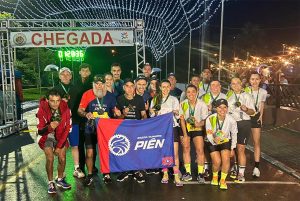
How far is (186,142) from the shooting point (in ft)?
20.4

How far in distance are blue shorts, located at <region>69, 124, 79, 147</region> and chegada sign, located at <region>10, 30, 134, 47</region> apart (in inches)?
219

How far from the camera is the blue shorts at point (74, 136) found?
6.62m

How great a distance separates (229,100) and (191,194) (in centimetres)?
193

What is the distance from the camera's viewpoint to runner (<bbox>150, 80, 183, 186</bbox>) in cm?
608

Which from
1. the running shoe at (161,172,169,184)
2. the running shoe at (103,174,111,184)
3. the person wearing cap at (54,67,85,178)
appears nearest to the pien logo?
the running shoe at (103,174,111,184)

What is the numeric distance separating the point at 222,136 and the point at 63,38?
25.1ft

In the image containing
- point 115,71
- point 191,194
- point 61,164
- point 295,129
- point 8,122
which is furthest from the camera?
point 8,122

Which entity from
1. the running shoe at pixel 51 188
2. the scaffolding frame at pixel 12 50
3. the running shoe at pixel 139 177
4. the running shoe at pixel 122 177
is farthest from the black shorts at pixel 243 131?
the scaffolding frame at pixel 12 50

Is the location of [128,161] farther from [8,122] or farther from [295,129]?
[8,122]

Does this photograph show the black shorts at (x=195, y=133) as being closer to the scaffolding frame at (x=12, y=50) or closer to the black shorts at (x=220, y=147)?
the black shorts at (x=220, y=147)

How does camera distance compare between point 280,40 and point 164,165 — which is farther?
point 280,40

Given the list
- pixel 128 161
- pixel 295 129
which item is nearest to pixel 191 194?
pixel 128 161

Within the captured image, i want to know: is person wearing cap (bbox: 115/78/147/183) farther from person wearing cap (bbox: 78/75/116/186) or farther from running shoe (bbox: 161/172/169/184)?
running shoe (bbox: 161/172/169/184)

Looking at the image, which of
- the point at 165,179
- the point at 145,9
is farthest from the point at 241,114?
the point at 145,9
